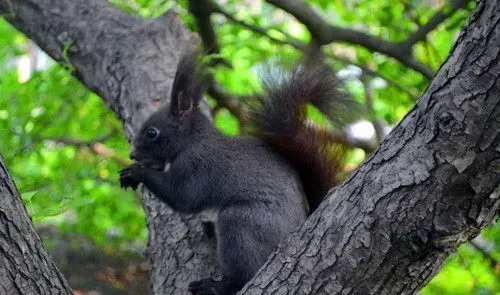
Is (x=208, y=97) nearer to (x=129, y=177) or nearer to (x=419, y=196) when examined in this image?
(x=129, y=177)

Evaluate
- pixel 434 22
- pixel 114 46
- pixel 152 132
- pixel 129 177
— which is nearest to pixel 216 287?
pixel 129 177

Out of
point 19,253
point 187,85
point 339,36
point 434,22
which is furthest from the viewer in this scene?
point 339,36

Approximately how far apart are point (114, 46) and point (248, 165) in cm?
109

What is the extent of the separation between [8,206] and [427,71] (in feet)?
8.18

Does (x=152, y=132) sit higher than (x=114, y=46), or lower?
lower

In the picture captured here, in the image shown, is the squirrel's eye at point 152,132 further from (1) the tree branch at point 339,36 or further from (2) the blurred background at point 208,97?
(1) the tree branch at point 339,36

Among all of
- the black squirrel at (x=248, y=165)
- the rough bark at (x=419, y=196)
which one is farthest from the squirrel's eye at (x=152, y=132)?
the rough bark at (x=419, y=196)

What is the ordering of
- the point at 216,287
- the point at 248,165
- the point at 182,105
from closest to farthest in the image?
the point at 216,287, the point at 248,165, the point at 182,105

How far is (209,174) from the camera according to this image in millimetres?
2820

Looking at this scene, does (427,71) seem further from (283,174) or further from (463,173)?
(463,173)

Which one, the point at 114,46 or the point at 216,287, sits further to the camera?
the point at 114,46

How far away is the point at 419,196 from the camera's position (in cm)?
167

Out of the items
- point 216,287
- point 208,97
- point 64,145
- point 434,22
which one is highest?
point 64,145

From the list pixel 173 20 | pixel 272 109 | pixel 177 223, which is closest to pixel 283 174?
pixel 272 109
